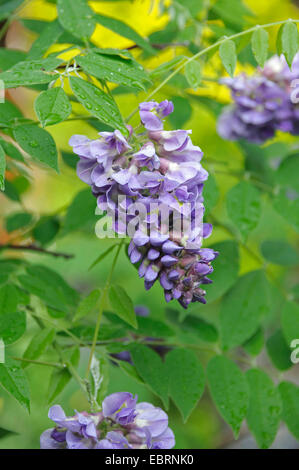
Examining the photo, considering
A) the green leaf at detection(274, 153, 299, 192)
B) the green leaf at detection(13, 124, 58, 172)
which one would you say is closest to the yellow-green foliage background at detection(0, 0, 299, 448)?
the green leaf at detection(274, 153, 299, 192)

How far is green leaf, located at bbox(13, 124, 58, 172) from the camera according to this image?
3.22 feet

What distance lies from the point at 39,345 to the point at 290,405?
601 mm

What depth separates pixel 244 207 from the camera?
1.36m

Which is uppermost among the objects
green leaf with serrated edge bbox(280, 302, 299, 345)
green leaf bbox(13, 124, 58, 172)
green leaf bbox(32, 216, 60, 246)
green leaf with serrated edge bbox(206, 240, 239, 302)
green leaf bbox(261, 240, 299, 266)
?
green leaf bbox(13, 124, 58, 172)

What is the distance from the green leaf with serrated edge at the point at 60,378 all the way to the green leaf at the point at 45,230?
64cm

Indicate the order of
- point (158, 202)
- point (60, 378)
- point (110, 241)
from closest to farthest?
point (158, 202) < point (60, 378) < point (110, 241)

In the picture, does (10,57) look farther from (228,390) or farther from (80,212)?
(228,390)

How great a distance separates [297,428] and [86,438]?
550 mm

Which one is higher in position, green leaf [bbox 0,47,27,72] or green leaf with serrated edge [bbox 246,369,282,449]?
green leaf [bbox 0,47,27,72]

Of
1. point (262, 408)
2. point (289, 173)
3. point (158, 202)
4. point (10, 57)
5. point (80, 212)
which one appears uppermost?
point (10, 57)

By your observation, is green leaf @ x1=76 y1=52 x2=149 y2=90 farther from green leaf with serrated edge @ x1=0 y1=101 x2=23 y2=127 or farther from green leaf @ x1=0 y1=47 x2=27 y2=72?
green leaf @ x1=0 y1=47 x2=27 y2=72

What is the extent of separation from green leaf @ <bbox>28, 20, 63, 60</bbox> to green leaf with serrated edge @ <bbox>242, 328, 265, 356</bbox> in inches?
33.6

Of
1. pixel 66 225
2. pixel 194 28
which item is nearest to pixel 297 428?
pixel 66 225

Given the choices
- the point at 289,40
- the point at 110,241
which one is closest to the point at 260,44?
the point at 289,40
